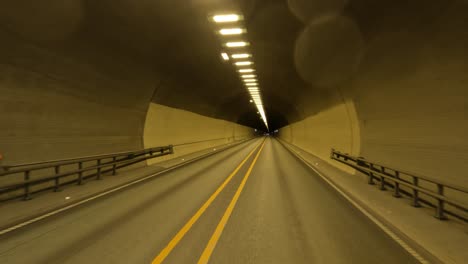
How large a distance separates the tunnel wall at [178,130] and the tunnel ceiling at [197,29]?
1891 mm

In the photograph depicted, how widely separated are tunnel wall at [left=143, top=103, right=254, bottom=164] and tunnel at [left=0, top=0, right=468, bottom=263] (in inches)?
94.7

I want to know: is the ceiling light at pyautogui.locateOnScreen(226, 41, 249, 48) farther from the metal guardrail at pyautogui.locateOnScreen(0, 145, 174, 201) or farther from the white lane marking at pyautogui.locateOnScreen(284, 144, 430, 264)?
the white lane marking at pyautogui.locateOnScreen(284, 144, 430, 264)

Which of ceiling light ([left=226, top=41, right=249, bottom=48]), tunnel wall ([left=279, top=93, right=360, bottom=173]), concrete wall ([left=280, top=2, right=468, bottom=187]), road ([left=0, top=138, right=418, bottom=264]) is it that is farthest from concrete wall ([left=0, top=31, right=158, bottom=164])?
tunnel wall ([left=279, top=93, right=360, bottom=173])

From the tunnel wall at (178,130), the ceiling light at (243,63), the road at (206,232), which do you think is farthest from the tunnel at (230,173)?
the ceiling light at (243,63)

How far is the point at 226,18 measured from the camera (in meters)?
11.5

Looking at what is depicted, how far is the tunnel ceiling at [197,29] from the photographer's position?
8.39 m

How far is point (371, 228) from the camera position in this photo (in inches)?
267

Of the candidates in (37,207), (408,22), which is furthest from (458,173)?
(37,207)

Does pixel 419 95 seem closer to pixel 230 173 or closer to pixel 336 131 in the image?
pixel 230 173

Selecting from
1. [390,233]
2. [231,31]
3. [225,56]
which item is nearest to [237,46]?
[225,56]

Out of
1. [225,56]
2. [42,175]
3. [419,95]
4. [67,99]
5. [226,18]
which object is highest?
[226,18]

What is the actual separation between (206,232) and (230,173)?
9168 mm

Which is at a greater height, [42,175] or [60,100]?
[60,100]

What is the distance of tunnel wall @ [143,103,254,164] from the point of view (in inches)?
746
